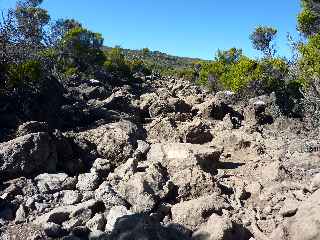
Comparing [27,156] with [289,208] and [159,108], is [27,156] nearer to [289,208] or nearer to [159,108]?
[289,208]

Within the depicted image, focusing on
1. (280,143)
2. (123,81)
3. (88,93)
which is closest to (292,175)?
(280,143)

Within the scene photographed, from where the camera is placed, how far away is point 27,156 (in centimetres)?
818

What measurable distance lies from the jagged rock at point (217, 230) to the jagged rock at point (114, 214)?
1.03 m

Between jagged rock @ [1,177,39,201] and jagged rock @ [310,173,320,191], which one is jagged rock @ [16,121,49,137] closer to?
jagged rock @ [1,177,39,201]

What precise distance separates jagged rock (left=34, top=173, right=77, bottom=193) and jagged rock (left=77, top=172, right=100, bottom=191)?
12cm

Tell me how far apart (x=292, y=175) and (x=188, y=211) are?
3.00m

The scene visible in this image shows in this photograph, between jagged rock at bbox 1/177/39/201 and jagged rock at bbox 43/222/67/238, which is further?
jagged rock at bbox 1/177/39/201

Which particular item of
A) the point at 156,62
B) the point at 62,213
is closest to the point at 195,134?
the point at 62,213

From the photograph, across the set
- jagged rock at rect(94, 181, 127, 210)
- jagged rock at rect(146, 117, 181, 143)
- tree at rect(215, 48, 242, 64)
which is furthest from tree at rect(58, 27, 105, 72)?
jagged rock at rect(94, 181, 127, 210)

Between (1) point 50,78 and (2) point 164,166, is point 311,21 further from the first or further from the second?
(2) point 164,166

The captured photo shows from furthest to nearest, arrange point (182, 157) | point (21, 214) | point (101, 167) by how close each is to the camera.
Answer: point (182, 157)
point (101, 167)
point (21, 214)

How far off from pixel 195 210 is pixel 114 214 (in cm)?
122

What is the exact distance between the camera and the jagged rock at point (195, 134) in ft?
40.1

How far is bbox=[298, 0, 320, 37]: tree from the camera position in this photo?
1956 centimetres
